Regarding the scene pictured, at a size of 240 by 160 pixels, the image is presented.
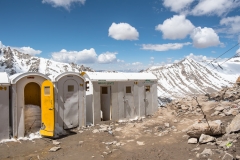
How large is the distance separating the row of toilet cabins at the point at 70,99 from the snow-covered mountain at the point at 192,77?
18277 millimetres

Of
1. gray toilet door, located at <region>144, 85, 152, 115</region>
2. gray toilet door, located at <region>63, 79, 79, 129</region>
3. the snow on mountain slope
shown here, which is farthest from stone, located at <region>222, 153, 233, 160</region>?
the snow on mountain slope

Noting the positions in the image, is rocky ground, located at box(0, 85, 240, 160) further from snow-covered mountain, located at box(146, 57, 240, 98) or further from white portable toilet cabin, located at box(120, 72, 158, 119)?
snow-covered mountain, located at box(146, 57, 240, 98)

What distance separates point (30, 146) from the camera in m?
8.37

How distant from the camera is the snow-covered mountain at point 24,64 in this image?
105312 mm

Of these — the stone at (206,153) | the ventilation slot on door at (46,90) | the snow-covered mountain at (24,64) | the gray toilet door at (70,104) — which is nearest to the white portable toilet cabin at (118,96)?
the gray toilet door at (70,104)

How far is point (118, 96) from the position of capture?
496 inches

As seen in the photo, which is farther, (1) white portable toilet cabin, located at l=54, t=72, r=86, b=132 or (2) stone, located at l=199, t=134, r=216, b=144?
(1) white portable toilet cabin, located at l=54, t=72, r=86, b=132

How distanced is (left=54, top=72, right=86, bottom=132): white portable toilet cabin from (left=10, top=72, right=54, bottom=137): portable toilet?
27.8 inches

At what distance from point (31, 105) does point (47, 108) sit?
1.00 metres

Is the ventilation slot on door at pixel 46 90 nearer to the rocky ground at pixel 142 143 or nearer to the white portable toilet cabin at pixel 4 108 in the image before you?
the white portable toilet cabin at pixel 4 108

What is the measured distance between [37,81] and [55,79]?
81 centimetres

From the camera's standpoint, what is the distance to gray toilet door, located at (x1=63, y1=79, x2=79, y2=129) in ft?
34.4

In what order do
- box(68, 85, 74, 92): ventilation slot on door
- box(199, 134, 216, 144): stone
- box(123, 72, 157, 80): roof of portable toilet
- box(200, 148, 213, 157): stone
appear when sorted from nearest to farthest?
1. box(200, 148, 213, 157): stone
2. box(199, 134, 216, 144): stone
3. box(68, 85, 74, 92): ventilation slot on door
4. box(123, 72, 157, 80): roof of portable toilet

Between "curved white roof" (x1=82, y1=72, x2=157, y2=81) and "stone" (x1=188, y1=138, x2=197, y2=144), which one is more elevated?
"curved white roof" (x1=82, y1=72, x2=157, y2=81)
